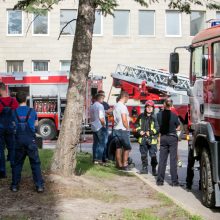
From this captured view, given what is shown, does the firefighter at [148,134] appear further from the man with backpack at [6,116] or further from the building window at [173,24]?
the building window at [173,24]

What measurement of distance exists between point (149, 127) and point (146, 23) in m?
21.1

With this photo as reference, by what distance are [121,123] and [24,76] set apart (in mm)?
11245

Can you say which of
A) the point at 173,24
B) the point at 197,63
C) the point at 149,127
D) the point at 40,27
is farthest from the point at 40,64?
the point at 197,63

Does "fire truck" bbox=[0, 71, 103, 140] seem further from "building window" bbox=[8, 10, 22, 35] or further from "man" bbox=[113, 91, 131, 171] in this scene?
"man" bbox=[113, 91, 131, 171]

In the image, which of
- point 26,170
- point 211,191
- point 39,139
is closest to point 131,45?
point 39,139

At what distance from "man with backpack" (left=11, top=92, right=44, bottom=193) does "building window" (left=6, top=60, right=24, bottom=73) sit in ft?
77.5

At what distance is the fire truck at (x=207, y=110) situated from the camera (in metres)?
7.36

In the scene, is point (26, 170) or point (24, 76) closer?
point (26, 170)

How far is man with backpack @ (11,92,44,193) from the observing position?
7785 mm

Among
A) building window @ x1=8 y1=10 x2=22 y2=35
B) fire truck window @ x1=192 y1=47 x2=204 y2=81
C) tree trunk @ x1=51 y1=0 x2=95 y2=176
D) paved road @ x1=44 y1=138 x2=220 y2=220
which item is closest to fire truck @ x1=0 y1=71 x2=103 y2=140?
paved road @ x1=44 y1=138 x2=220 y2=220

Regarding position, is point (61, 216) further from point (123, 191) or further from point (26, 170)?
point (26, 170)

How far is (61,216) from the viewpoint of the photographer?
21.4ft

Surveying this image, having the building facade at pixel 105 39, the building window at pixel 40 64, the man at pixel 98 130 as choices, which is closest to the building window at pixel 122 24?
the building facade at pixel 105 39

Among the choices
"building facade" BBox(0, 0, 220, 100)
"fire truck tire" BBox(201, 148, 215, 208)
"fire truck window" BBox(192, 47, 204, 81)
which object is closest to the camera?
"fire truck tire" BBox(201, 148, 215, 208)
